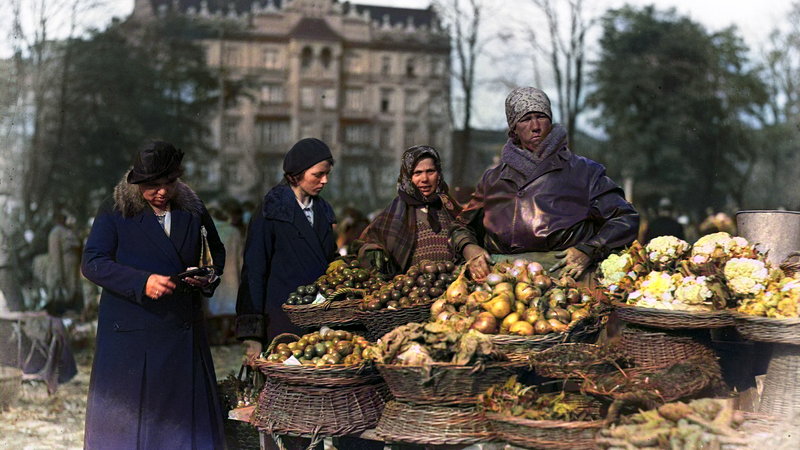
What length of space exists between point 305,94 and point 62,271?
181 inches

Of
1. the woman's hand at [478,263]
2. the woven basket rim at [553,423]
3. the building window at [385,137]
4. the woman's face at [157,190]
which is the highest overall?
the building window at [385,137]

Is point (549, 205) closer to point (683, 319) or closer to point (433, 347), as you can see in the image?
point (683, 319)

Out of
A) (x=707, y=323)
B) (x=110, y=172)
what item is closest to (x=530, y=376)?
(x=707, y=323)

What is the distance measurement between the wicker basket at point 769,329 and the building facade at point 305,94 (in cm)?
1027

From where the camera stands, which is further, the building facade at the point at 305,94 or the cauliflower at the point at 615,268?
the building facade at the point at 305,94

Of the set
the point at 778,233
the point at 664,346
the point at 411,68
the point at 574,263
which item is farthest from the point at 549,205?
the point at 411,68

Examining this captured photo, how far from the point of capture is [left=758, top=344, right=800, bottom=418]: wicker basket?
4.01 metres

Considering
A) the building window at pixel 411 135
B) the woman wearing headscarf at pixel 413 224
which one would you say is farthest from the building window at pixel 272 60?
the woman wearing headscarf at pixel 413 224

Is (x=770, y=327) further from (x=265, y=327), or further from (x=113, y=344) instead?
(x=113, y=344)

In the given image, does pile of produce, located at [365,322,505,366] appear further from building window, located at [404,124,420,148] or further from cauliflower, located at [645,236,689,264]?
building window, located at [404,124,420,148]

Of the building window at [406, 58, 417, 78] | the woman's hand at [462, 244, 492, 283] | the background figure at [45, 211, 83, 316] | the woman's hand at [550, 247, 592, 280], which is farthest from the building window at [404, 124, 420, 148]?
the woman's hand at [550, 247, 592, 280]

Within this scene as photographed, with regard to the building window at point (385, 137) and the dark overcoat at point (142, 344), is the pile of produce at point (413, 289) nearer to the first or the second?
the dark overcoat at point (142, 344)

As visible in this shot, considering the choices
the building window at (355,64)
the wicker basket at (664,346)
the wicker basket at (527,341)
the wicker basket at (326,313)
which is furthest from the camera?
the building window at (355,64)

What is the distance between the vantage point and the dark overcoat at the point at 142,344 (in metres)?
4.45
